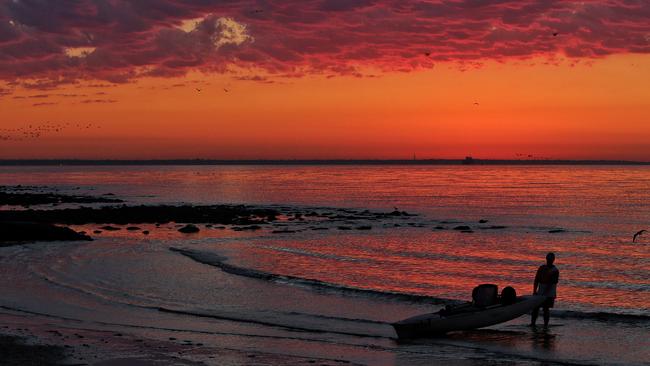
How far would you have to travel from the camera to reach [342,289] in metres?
27.4

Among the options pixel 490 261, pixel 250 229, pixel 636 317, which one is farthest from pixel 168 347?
pixel 250 229

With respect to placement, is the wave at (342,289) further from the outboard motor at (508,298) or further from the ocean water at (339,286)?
the outboard motor at (508,298)

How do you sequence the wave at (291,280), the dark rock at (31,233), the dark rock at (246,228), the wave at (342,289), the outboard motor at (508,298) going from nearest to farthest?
the outboard motor at (508,298)
the wave at (342,289)
the wave at (291,280)
the dark rock at (31,233)
the dark rock at (246,228)

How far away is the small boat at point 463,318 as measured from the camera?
62.5 feet

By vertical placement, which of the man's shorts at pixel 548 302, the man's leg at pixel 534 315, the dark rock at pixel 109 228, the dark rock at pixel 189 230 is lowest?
the dark rock at pixel 109 228

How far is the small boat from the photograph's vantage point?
19047 mm

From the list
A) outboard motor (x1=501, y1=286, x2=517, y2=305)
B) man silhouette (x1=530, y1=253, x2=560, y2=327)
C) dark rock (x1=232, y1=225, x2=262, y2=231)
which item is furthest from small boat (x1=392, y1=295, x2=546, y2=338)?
dark rock (x1=232, y1=225, x2=262, y2=231)

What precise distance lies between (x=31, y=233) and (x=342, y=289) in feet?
82.0

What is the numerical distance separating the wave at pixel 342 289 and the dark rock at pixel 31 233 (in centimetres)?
853

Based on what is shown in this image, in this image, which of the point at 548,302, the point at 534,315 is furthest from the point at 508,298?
the point at 548,302

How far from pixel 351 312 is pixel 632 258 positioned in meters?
22.2

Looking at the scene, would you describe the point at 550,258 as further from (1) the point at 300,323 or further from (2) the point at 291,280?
(2) the point at 291,280

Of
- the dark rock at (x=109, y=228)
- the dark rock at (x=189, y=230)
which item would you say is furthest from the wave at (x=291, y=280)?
the dark rock at (x=109, y=228)

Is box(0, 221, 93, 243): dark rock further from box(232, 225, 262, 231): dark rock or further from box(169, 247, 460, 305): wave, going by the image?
box(232, 225, 262, 231): dark rock
